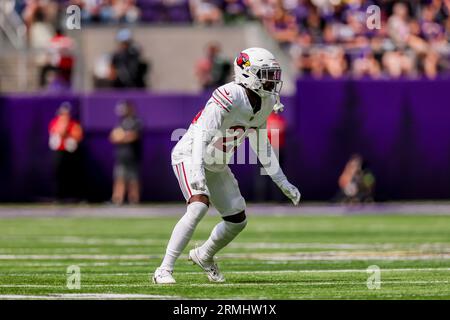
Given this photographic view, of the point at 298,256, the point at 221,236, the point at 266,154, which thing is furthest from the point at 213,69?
the point at 221,236

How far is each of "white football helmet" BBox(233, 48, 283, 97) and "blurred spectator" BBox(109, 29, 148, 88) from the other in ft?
47.1

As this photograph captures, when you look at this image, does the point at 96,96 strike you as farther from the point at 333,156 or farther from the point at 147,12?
the point at 333,156

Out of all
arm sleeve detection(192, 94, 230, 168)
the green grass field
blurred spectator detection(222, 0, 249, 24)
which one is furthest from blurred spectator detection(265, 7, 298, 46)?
arm sleeve detection(192, 94, 230, 168)

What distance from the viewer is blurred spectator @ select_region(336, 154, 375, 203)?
2444cm

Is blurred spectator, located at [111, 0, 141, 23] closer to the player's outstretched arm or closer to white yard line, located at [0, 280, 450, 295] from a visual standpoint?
the player's outstretched arm

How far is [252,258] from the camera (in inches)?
524

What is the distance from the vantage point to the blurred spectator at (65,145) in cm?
2440

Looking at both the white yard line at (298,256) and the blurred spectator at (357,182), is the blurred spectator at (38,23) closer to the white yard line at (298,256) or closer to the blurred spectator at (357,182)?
the blurred spectator at (357,182)

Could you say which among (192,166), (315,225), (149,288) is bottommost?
(315,225)

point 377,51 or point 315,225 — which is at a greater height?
point 377,51

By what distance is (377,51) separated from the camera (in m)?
25.5

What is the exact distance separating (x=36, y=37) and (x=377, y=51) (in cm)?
698

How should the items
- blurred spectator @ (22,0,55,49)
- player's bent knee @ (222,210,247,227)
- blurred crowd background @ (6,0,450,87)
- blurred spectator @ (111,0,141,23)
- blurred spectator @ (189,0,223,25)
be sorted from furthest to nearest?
1. blurred spectator @ (189,0,223,25)
2. blurred spectator @ (111,0,141,23)
3. blurred crowd background @ (6,0,450,87)
4. blurred spectator @ (22,0,55,49)
5. player's bent knee @ (222,210,247,227)

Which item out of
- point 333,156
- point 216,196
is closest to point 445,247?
point 216,196
